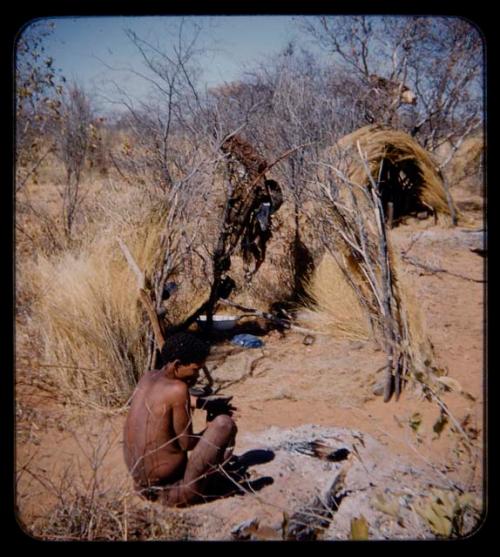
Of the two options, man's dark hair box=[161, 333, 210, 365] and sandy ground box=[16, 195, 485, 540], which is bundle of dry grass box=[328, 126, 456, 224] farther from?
man's dark hair box=[161, 333, 210, 365]

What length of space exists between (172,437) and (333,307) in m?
3.82

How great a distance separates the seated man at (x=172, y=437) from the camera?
299cm

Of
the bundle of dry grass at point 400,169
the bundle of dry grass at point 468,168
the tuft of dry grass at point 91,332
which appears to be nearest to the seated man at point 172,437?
the tuft of dry grass at point 91,332

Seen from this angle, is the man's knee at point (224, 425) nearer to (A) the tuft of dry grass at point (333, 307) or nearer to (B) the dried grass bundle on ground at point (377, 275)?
(B) the dried grass bundle on ground at point (377, 275)

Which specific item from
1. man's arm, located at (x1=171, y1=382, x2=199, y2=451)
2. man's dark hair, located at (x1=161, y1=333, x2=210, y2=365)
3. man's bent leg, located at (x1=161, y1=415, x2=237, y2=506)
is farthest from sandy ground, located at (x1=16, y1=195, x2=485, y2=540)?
man's dark hair, located at (x1=161, y1=333, x2=210, y2=365)

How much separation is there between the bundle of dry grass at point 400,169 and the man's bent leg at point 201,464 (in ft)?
15.3

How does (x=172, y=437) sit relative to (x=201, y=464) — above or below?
above

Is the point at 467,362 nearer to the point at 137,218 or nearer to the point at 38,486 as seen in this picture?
the point at 137,218

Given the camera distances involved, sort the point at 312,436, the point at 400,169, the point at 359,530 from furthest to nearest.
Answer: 1. the point at 400,169
2. the point at 312,436
3. the point at 359,530

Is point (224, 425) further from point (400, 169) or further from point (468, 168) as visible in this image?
point (468, 168)

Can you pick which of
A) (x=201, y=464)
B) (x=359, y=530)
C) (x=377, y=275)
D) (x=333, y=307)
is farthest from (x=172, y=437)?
(x=333, y=307)

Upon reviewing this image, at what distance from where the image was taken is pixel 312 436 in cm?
416

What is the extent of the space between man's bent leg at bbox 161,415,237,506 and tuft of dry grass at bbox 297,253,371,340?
288cm
